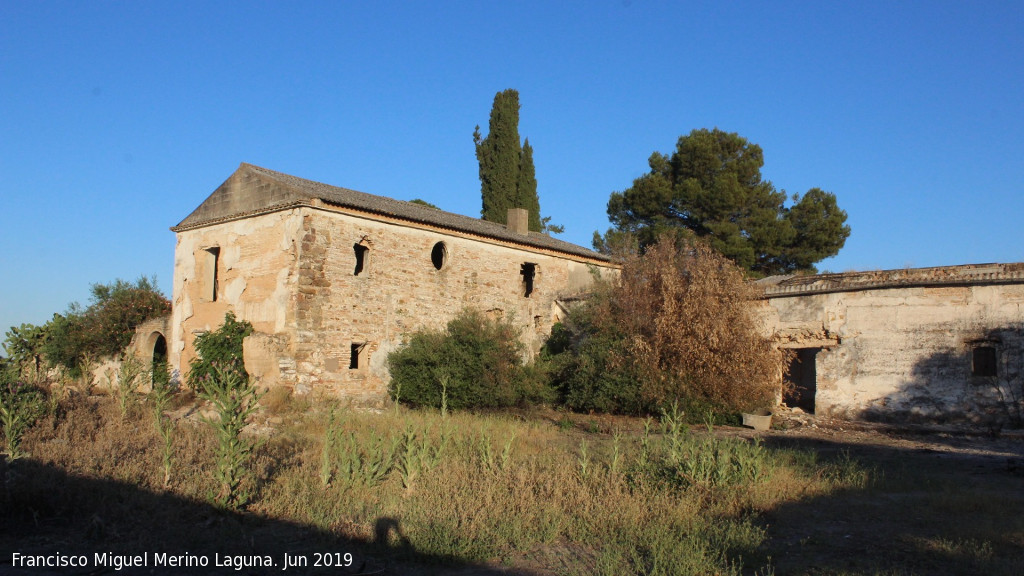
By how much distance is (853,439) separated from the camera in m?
14.7

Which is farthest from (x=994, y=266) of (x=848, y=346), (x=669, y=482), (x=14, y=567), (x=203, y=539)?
(x=14, y=567)

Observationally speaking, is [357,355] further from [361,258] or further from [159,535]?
[159,535]

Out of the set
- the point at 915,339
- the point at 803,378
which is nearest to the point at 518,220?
the point at 803,378

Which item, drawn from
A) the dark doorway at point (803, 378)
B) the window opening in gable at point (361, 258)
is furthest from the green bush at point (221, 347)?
the dark doorway at point (803, 378)

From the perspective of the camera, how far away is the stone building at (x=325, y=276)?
17.4m

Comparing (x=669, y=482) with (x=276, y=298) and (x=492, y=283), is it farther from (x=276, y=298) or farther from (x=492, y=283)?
(x=492, y=283)

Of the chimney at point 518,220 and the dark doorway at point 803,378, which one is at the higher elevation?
the chimney at point 518,220

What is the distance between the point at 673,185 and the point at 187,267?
63.6 ft

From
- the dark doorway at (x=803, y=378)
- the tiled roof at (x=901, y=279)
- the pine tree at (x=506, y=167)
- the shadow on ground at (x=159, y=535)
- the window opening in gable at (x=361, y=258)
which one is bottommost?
the shadow on ground at (x=159, y=535)

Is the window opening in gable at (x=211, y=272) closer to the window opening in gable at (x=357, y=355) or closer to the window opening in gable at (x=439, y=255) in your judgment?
the window opening in gable at (x=357, y=355)

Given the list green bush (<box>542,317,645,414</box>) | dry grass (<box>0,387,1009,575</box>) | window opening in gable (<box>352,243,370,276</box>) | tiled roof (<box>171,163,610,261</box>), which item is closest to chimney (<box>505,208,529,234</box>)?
tiled roof (<box>171,163,610,261</box>)

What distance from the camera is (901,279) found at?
1639cm

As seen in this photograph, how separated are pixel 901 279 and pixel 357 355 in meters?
13.2

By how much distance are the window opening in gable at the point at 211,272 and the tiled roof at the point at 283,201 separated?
2.82ft
